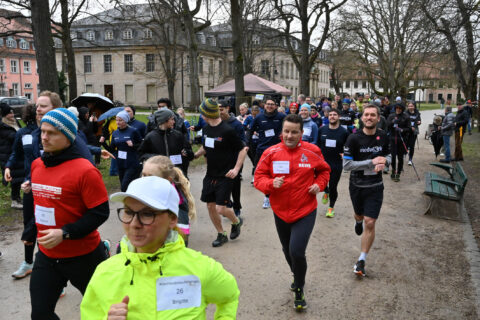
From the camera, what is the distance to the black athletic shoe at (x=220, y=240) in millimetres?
6273

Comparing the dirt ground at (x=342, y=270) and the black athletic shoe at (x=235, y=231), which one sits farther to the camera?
the black athletic shoe at (x=235, y=231)

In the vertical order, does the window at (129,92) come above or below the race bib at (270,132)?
above

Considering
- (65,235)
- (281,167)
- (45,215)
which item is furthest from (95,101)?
(65,235)

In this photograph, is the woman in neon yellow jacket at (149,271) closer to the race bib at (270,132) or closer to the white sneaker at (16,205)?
the race bib at (270,132)

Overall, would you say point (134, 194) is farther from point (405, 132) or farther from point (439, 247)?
point (405, 132)

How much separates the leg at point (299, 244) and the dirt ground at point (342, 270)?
1.37 feet

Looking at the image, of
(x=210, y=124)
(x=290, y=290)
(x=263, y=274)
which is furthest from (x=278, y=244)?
(x=210, y=124)

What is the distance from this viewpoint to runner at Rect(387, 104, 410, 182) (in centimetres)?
1153

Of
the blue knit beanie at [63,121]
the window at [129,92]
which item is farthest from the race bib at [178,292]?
the window at [129,92]

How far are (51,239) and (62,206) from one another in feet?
0.99

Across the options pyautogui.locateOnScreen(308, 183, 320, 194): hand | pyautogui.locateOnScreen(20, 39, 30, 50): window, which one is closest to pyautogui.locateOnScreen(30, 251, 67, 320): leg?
pyautogui.locateOnScreen(308, 183, 320, 194): hand

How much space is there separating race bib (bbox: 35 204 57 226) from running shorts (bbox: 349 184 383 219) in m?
3.64

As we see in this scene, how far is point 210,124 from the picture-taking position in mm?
6141

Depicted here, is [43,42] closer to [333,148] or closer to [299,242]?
[333,148]
